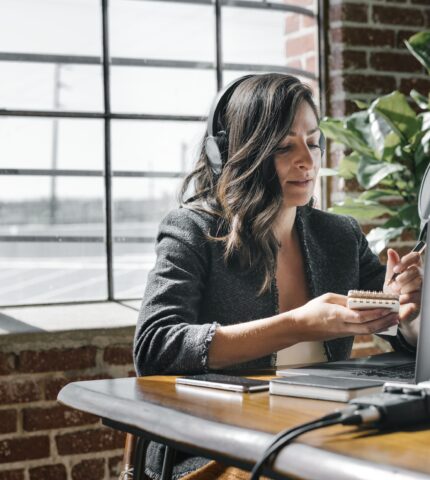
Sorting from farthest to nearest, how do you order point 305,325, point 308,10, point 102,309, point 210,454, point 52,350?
point 308,10 → point 102,309 → point 52,350 → point 305,325 → point 210,454

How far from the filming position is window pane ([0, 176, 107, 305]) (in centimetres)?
285

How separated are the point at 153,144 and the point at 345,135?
2.24 feet

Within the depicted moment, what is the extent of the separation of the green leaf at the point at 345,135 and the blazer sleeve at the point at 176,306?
99cm

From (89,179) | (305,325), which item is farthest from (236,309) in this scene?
(89,179)

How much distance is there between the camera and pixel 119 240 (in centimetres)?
300

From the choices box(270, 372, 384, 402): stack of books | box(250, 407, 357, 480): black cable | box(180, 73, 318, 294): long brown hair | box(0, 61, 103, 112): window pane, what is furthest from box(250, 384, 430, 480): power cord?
box(0, 61, 103, 112): window pane

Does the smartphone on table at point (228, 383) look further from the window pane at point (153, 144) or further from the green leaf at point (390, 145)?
the window pane at point (153, 144)

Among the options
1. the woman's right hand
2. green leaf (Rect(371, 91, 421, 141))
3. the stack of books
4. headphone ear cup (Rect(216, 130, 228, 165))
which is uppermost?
green leaf (Rect(371, 91, 421, 141))

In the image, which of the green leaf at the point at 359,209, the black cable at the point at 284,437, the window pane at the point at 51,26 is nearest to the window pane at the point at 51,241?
the window pane at the point at 51,26

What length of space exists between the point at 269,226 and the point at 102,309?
1149mm

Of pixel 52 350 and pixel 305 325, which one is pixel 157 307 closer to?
pixel 305 325

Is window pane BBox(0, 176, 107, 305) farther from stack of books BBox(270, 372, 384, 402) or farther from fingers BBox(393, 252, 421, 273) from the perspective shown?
stack of books BBox(270, 372, 384, 402)

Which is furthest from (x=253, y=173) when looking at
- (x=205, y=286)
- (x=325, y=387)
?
(x=325, y=387)

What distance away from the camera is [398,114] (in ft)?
8.73
